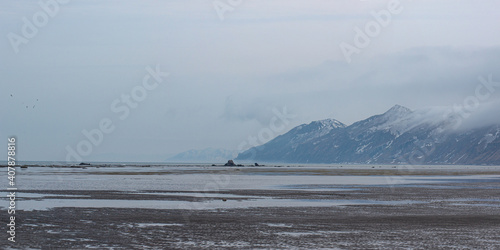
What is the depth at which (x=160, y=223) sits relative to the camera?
1576 inches

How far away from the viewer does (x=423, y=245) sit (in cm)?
3203

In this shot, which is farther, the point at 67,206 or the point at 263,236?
the point at 67,206

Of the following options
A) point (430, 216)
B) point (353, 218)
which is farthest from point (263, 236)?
point (430, 216)

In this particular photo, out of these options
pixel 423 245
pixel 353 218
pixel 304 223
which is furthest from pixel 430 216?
pixel 423 245

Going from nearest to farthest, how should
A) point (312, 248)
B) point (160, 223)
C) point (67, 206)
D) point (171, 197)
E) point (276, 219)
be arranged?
point (312, 248) → point (160, 223) → point (276, 219) → point (67, 206) → point (171, 197)

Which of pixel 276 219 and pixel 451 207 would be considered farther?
pixel 451 207

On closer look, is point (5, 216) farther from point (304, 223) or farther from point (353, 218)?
point (353, 218)

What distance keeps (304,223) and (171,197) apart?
24715mm

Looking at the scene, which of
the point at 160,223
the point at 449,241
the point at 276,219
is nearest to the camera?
the point at 449,241

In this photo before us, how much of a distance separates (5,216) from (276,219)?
57.5ft

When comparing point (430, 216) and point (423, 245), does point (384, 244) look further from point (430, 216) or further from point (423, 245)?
point (430, 216)

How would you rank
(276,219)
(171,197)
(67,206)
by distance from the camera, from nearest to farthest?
(276,219) → (67,206) → (171,197)

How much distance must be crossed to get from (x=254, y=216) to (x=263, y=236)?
9.92m

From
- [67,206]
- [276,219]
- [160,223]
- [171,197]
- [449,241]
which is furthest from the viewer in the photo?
[171,197]
